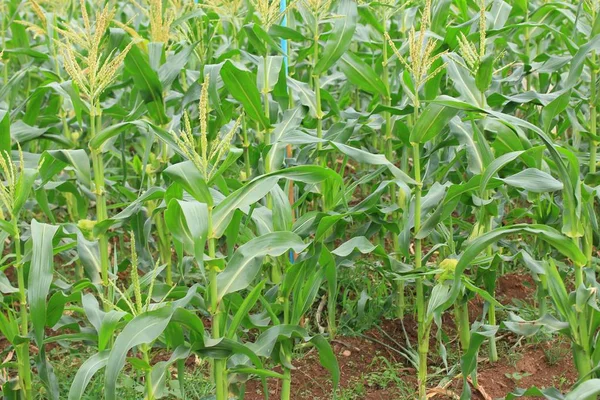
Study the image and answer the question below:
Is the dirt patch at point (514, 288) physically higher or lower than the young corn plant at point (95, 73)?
lower

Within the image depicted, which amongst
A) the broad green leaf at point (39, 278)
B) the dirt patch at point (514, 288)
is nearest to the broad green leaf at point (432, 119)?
the dirt patch at point (514, 288)

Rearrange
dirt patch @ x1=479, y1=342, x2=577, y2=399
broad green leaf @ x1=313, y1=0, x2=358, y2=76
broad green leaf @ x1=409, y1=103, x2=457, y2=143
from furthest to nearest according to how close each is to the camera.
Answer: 1. broad green leaf @ x1=313, y1=0, x2=358, y2=76
2. dirt patch @ x1=479, y1=342, x2=577, y2=399
3. broad green leaf @ x1=409, y1=103, x2=457, y2=143

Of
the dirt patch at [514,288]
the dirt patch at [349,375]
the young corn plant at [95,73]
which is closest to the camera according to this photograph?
the young corn plant at [95,73]

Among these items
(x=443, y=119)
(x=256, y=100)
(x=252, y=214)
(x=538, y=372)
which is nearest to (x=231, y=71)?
(x=256, y=100)

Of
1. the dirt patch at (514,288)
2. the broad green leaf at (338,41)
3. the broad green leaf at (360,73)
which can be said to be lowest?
the dirt patch at (514,288)

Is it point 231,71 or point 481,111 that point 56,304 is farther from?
point 481,111

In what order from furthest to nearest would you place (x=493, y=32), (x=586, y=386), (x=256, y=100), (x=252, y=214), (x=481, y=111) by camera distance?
(x=493, y=32)
(x=256, y=100)
(x=252, y=214)
(x=481, y=111)
(x=586, y=386)

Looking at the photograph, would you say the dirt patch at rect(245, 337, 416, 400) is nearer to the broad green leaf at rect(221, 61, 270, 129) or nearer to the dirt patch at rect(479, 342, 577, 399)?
the dirt patch at rect(479, 342, 577, 399)

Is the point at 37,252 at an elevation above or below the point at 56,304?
above

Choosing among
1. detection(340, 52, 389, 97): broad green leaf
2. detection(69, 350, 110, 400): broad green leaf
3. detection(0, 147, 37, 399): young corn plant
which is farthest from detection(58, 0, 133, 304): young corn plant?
detection(340, 52, 389, 97): broad green leaf

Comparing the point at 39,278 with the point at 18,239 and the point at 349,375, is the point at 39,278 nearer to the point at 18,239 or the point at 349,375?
the point at 18,239

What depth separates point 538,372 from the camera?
3.97 m

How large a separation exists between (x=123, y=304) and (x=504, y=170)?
1.84 m

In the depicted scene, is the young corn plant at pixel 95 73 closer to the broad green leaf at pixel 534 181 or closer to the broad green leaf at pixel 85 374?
the broad green leaf at pixel 85 374
